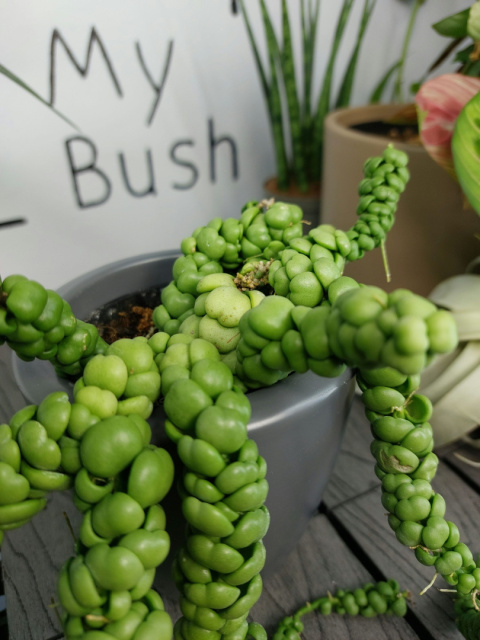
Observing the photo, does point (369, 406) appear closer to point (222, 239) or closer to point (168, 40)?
point (222, 239)

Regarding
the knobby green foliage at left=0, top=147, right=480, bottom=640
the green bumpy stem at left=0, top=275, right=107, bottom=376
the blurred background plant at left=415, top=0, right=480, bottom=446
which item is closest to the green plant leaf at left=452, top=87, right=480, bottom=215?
Answer: the blurred background plant at left=415, top=0, right=480, bottom=446

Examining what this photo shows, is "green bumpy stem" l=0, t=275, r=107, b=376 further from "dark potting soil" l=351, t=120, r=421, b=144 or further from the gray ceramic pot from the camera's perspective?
"dark potting soil" l=351, t=120, r=421, b=144

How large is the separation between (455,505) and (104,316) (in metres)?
0.28

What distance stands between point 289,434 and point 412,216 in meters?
0.28

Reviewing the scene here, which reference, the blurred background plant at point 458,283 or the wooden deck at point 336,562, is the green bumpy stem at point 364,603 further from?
the blurred background plant at point 458,283

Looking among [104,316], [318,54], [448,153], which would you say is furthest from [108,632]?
[318,54]

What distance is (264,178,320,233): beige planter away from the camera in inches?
22.5

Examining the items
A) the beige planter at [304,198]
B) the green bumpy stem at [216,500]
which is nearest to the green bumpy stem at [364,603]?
the green bumpy stem at [216,500]

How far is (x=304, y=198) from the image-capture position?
570mm

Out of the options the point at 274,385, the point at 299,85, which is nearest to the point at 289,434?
the point at 274,385

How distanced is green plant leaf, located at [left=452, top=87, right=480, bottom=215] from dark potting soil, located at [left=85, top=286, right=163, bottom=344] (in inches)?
8.6

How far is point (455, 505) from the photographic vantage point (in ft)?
1.12

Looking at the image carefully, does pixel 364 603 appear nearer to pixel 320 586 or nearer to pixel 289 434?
pixel 320 586

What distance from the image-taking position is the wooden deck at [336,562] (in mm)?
271
